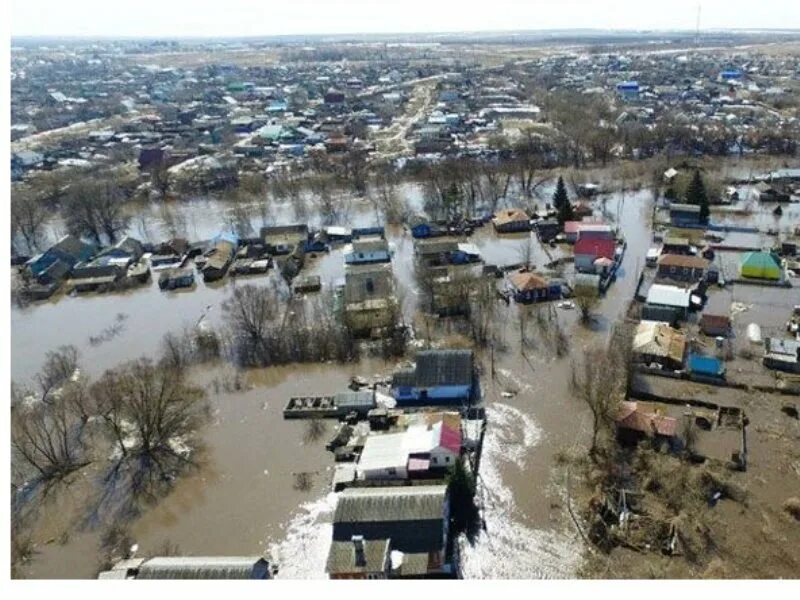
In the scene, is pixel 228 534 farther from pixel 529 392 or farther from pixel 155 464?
pixel 529 392

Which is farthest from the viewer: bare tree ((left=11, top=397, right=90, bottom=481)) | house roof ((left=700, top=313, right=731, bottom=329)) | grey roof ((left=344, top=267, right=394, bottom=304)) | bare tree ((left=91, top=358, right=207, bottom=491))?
grey roof ((left=344, top=267, right=394, bottom=304))

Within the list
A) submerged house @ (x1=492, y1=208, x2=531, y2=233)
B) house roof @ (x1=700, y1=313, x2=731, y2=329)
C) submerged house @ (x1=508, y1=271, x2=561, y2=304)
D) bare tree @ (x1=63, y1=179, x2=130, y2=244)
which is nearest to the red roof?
submerged house @ (x1=508, y1=271, x2=561, y2=304)

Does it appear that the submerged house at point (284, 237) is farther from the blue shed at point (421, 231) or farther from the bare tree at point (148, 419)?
the bare tree at point (148, 419)

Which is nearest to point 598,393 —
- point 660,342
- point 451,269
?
point 660,342

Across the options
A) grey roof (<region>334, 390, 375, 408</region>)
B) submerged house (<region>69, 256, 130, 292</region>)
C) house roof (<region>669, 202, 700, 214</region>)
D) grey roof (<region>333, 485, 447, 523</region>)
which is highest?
house roof (<region>669, 202, 700, 214</region>)

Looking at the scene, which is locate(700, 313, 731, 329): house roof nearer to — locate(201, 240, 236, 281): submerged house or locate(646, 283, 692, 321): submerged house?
locate(646, 283, 692, 321): submerged house

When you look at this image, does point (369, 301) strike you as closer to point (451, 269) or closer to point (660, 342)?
point (451, 269)

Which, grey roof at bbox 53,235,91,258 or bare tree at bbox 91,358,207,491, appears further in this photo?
grey roof at bbox 53,235,91,258
